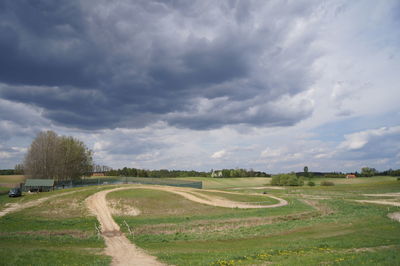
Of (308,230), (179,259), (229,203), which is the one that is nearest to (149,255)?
(179,259)

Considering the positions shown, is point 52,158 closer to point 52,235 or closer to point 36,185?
point 36,185

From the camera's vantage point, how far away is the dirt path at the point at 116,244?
21844mm

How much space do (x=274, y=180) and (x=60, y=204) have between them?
111383 mm

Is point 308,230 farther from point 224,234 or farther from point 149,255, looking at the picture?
point 149,255

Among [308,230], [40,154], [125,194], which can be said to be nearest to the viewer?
[308,230]

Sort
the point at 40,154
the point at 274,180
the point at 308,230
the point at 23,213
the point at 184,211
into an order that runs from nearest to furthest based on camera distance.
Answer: the point at 308,230
the point at 23,213
the point at 184,211
the point at 40,154
the point at 274,180

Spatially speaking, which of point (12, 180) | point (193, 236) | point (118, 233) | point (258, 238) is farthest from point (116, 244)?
point (12, 180)

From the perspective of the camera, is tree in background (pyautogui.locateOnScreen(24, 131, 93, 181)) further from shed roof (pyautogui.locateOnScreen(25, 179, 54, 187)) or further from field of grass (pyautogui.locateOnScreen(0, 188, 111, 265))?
field of grass (pyautogui.locateOnScreen(0, 188, 111, 265))

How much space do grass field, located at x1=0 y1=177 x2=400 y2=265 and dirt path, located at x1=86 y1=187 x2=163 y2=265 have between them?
3.08 feet

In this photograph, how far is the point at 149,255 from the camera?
23.2m

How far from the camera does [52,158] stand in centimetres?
9956

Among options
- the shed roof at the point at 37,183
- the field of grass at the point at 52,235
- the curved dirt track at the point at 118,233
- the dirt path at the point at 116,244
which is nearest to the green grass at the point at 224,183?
the curved dirt track at the point at 118,233

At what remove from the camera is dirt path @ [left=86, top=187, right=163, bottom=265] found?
21.8m

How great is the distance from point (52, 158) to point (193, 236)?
86353 mm
